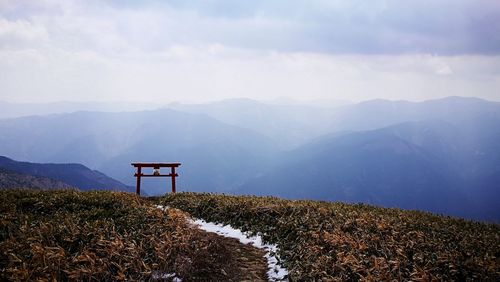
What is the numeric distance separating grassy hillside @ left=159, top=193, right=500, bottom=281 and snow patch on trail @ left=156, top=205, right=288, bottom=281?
0.29 metres

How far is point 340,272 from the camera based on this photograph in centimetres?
1052

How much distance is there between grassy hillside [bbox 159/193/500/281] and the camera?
33.1ft

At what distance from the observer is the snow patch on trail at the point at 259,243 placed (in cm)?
1238

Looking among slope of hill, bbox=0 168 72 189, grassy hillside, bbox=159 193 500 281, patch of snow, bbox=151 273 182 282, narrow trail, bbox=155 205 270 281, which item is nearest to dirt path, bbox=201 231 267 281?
narrow trail, bbox=155 205 270 281

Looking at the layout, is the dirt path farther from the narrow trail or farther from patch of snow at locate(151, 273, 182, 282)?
patch of snow at locate(151, 273, 182, 282)

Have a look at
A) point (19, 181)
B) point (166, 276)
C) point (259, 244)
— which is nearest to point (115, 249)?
point (166, 276)

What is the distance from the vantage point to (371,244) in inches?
473

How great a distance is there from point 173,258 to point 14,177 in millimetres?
146938

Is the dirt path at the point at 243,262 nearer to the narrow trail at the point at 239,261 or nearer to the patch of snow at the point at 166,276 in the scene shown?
the narrow trail at the point at 239,261

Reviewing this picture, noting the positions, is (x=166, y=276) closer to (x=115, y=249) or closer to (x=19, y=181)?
(x=115, y=249)

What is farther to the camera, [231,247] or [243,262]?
[231,247]

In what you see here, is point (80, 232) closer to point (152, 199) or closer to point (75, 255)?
point (75, 255)

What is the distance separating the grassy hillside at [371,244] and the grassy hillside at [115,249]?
1.70 meters

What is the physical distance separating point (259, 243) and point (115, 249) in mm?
6075
